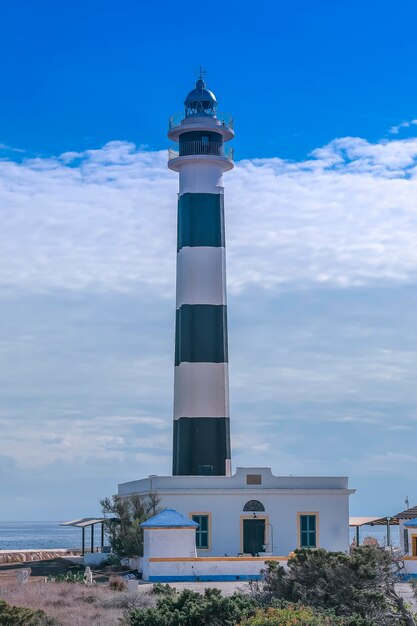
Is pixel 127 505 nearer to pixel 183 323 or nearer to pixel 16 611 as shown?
pixel 183 323

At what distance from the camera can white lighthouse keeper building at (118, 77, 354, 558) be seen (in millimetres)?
34594

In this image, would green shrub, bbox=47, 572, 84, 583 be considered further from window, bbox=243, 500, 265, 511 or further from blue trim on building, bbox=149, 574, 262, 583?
window, bbox=243, 500, 265, 511

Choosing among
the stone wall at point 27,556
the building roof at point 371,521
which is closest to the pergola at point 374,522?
the building roof at point 371,521

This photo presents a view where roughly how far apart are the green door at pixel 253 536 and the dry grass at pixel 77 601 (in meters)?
7.11

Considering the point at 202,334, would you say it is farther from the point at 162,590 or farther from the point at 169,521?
the point at 162,590

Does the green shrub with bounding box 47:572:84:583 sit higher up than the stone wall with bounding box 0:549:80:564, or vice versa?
the stone wall with bounding box 0:549:80:564

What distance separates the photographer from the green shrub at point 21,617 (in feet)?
68.5

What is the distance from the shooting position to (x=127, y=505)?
35.7 meters

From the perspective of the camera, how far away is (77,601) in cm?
2567

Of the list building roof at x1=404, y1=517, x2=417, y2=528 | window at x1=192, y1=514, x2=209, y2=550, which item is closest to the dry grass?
window at x1=192, y1=514, x2=209, y2=550

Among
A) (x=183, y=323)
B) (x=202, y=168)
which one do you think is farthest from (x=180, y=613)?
(x=202, y=168)

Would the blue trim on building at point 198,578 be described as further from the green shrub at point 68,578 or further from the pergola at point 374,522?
the pergola at point 374,522

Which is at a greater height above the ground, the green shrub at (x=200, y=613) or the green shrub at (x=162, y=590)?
the green shrub at (x=162, y=590)

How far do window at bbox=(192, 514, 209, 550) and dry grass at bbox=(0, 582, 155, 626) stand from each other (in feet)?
19.8
